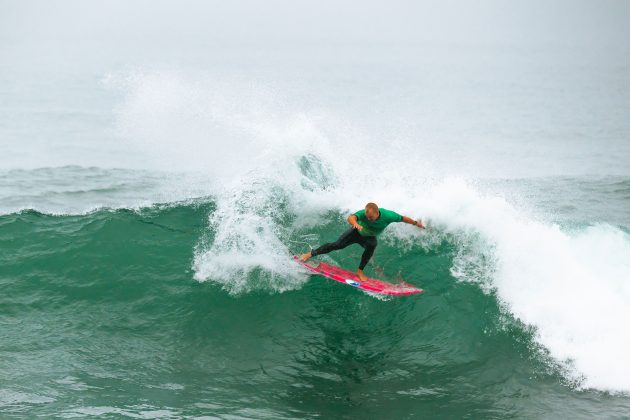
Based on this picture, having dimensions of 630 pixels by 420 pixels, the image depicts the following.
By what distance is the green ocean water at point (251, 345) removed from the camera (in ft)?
27.8

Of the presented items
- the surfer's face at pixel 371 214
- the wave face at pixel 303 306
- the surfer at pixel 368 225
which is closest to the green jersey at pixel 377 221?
the surfer at pixel 368 225

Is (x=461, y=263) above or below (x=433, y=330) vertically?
above

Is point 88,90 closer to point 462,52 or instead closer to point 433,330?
point 433,330

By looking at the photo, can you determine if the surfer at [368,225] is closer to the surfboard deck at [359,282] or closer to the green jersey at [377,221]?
the green jersey at [377,221]

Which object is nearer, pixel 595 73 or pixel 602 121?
pixel 602 121

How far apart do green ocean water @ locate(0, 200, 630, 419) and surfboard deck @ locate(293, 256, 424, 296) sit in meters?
0.25

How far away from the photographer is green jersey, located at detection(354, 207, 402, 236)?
10.4 metres

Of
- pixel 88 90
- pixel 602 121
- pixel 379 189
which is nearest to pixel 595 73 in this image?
pixel 602 121

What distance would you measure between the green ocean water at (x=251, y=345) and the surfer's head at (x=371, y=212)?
74.6 inches

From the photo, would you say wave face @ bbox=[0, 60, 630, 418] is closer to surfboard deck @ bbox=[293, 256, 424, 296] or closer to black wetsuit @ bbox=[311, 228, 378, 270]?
surfboard deck @ bbox=[293, 256, 424, 296]

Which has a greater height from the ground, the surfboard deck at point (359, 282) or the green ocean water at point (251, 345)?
the surfboard deck at point (359, 282)

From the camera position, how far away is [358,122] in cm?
3703

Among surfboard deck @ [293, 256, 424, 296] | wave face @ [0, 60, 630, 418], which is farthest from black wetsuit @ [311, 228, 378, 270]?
wave face @ [0, 60, 630, 418]

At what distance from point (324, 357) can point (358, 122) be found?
94.4ft
